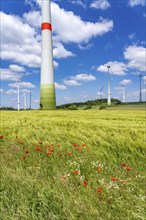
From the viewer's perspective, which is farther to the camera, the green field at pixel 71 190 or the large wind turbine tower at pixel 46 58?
the large wind turbine tower at pixel 46 58

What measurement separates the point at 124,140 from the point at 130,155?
1.06 metres

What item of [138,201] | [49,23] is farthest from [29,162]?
[49,23]

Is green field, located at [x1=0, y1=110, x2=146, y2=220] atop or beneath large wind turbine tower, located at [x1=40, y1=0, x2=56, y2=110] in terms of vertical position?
beneath

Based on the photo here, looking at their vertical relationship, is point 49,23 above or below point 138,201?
above

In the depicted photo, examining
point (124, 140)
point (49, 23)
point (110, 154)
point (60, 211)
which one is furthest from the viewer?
point (49, 23)

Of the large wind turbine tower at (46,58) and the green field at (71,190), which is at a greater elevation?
the large wind turbine tower at (46,58)

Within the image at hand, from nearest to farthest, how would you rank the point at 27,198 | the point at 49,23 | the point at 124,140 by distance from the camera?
the point at 27,198 → the point at 124,140 → the point at 49,23

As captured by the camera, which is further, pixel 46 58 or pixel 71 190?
pixel 46 58

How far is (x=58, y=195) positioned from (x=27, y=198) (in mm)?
490

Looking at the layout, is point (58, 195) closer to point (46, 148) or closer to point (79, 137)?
point (46, 148)

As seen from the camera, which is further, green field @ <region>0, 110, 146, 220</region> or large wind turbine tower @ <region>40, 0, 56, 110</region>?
large wind turbine tower @ <region>40, 0, 56, 110</region>

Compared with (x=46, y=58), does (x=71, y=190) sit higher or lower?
lower

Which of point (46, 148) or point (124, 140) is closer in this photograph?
point (46, 148)

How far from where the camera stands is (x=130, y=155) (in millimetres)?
6523
